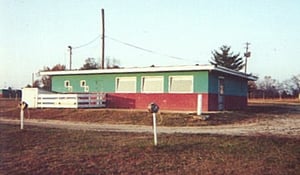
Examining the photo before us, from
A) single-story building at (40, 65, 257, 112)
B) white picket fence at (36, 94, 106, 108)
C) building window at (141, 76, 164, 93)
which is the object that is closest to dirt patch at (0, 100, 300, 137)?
white picket fence at (36, 94, 106, 108)

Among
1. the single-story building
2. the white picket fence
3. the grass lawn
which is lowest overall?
the grass lawn

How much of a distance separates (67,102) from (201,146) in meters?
17.5

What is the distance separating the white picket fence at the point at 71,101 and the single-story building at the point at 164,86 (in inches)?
34.6

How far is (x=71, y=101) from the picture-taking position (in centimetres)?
2636

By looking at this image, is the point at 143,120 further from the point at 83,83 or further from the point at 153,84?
the point at 83,83

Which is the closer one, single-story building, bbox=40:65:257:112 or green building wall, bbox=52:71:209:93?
green building wall, bbox=52:71:209:93

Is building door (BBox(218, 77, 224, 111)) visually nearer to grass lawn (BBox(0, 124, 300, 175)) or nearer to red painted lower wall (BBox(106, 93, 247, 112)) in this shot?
red painted lower wall (BBox(106, 93, 247, 112))

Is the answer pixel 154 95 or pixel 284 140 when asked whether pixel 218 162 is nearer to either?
pixel 284 140

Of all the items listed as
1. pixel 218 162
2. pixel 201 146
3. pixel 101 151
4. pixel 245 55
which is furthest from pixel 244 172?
pixel 245 55

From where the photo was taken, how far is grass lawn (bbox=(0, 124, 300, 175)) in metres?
8.09

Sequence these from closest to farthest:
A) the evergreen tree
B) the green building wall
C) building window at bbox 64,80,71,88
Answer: the green building wall, building window at bbox 64,80,71,88, the evergreen tree

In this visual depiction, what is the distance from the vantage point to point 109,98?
28.0 m

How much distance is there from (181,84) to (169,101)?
1257 mm

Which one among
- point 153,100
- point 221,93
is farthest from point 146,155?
point 221,93
